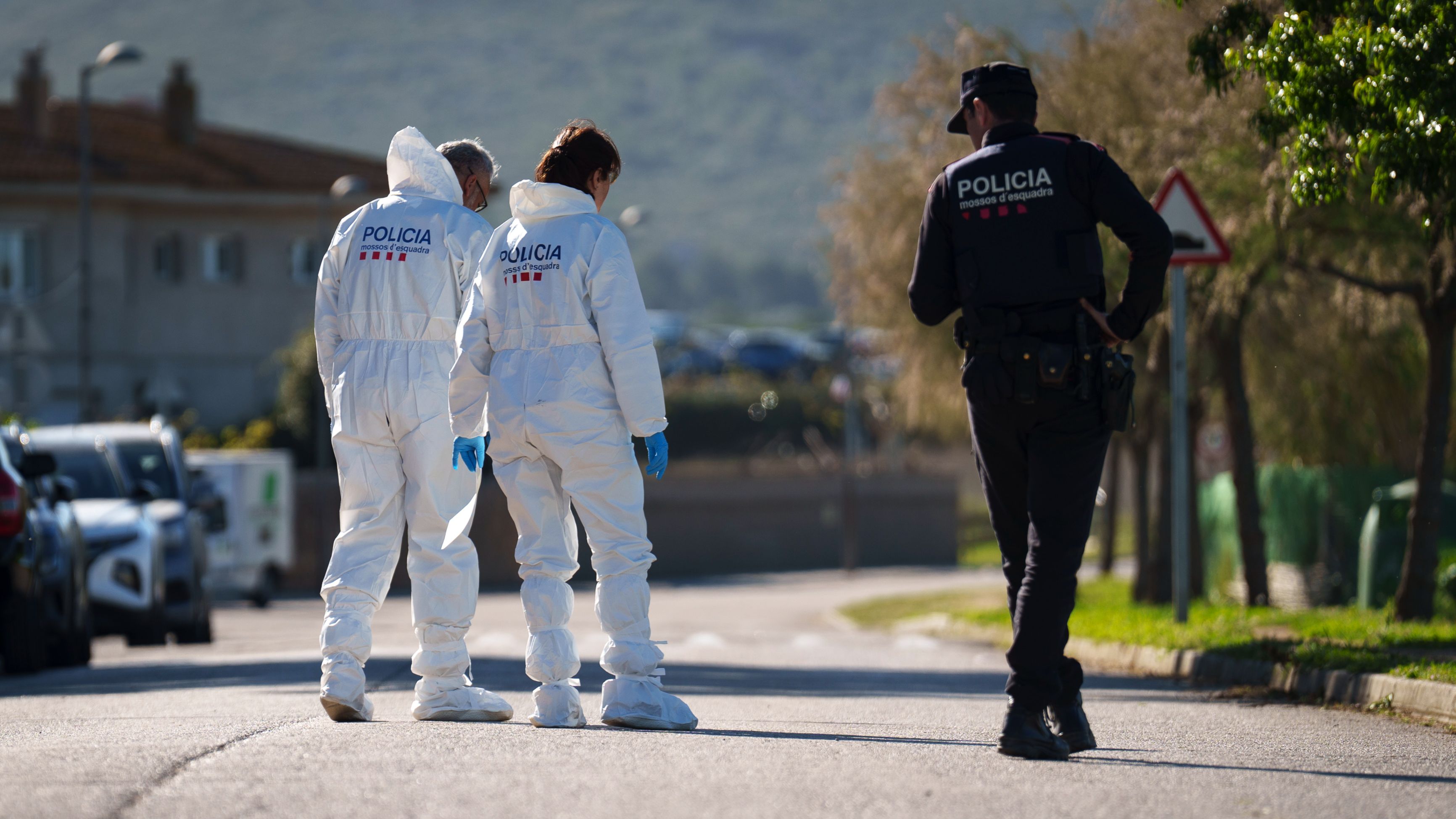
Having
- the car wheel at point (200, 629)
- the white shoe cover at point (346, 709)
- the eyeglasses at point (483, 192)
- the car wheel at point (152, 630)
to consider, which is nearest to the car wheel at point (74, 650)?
the car wheel at point (152, 630)

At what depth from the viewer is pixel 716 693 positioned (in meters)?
9.36

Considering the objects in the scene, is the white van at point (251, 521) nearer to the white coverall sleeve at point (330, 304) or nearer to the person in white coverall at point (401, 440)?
the white coverall sleeve at point (330, 304)

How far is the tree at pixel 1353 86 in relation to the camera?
8.32 metres

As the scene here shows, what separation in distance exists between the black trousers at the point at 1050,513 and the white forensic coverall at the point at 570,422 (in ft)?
3.97

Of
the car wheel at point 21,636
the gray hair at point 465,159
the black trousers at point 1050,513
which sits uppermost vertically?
the gray hair at point 465,159

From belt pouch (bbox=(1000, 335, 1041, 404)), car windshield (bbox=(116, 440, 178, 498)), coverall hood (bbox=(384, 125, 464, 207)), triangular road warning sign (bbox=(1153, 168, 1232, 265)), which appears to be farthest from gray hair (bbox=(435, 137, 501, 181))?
car windshield (bbox=(116, 440, 178, 498))

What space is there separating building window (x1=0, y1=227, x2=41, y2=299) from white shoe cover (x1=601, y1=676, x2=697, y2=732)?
37.6 meters

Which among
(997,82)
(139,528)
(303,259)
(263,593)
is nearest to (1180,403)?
(997,82)

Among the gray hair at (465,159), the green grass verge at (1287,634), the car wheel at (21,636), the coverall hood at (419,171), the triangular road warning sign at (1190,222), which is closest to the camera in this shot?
the coverall hood at (419,171)

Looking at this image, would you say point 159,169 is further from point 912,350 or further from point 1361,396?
point 1361,396

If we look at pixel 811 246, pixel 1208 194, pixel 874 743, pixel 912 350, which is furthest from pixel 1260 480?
pixel 874 743

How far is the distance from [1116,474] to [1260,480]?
31.5ft

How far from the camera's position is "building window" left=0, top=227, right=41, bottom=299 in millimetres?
40281

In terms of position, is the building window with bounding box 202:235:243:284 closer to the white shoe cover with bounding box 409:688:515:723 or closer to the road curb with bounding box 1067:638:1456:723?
the road curb with bounding box 1067:638:1456:723
